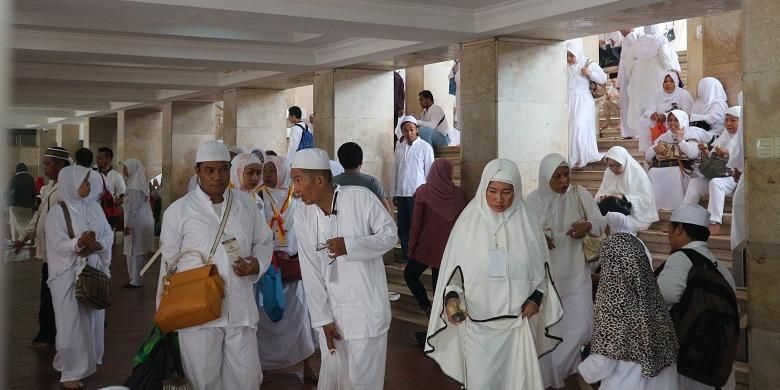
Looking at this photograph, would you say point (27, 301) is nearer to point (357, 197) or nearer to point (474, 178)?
point (474, 178)

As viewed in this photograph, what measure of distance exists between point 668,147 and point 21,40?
8373mm

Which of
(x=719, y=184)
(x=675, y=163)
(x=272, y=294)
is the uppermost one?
(x=675, y=163)

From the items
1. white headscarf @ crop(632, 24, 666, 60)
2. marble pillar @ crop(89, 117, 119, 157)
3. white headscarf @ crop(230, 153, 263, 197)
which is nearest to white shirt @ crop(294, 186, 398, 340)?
white headscarf @ crop(230, 153, 263, 197)

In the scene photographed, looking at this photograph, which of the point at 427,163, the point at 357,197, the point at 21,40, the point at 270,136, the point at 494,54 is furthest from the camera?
the point at 270,136

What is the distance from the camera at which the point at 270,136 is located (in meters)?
17.0

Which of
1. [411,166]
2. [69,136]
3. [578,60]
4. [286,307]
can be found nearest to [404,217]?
[411,166]

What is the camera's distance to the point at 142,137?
77.9 ft

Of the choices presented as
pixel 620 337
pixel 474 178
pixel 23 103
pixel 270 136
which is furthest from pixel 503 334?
pixel 23 103

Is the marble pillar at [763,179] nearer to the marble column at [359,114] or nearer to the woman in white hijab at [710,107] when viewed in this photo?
the woman in white hijab at [710,107]

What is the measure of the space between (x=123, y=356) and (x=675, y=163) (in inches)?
258

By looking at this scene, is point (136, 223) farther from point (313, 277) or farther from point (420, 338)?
point (313, 277)

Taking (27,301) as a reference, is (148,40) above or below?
above

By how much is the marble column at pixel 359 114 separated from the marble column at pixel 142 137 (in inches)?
445

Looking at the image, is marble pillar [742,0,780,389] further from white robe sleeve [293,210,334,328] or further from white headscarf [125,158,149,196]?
white headscarf [125,158,149,196]
